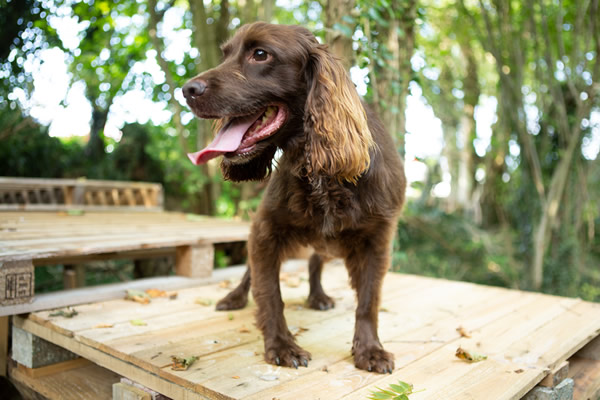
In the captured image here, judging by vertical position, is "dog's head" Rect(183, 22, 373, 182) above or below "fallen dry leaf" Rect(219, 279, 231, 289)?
above

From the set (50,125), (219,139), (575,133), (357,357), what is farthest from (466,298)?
(50,125)

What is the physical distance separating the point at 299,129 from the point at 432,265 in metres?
5.17

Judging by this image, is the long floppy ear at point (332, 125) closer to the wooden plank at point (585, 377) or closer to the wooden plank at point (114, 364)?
the wooden plank at point (114, 364)

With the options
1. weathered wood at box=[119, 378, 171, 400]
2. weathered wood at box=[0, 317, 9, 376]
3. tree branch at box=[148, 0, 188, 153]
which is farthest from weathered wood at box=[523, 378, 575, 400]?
tree branch at box=[148, 0, 188, 153]

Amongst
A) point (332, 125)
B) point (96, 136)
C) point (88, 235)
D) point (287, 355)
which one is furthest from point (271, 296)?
point (96, 136)

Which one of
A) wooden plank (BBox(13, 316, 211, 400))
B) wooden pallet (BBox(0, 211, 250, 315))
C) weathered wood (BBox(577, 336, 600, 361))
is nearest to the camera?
wooden plank (BBox(13, 316, 211, 400))

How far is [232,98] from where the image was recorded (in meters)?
1.73

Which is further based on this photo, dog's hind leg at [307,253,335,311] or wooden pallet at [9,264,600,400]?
dog's hind leg at [307,253,335,311]

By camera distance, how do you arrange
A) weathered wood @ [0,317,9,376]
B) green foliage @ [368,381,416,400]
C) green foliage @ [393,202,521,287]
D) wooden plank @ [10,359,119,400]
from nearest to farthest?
1. green foliage @ [368,381,416,400]
2. wooden plank @ [10,359,119,400]
3. weathered wood @ [0,317,9,376]
4. green foliage @ [393,202,521,287]

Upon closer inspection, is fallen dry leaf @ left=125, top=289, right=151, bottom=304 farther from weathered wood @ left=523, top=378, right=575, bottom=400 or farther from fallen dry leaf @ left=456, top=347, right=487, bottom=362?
weathered wood @ left=523, top=378, right=575, bottom=400

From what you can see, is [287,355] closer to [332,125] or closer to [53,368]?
[332,125]

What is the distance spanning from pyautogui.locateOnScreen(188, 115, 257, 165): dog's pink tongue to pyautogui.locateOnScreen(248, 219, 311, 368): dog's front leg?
1.49 ft

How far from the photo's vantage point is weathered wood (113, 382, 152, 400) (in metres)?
1.76

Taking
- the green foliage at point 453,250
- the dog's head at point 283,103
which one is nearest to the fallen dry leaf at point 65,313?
the dog's head at point 283,103
